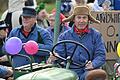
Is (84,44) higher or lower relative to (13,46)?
lower

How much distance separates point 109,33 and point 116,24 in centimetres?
24

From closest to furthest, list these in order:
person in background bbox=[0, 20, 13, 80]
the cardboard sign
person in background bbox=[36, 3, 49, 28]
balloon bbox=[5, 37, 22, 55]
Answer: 1. balloon bbox=[5, 37, 22, 55]
2. person in background bbox=[0, 20, 13, 80]
3. the cardboard sign
4. person in background bbox=[36, 3, 49, 28]

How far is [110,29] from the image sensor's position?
38.3 ft

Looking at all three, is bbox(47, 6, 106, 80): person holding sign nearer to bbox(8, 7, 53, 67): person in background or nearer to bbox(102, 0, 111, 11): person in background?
bbox(8, 7, 53, 67): person in background

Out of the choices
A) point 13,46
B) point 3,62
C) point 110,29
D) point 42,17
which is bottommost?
point 3,62

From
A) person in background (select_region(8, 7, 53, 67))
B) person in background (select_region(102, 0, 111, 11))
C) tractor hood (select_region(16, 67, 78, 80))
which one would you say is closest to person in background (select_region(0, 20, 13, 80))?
person in background (select_region(8, 7, 53, 67))

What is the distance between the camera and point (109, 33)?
38.2ft

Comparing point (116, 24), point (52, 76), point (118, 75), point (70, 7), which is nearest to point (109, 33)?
point (116, 24)

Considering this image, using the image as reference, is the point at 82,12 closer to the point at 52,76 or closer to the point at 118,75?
the point at 118,75

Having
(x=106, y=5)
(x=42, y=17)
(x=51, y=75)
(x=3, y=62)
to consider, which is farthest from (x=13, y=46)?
(x=106, y=5)

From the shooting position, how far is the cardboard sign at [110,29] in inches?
456

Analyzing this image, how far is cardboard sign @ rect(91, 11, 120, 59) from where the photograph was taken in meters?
11.6

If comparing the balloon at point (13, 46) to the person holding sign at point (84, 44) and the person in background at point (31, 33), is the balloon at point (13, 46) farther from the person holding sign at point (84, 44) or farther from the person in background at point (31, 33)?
the person in background at point (31, 33)

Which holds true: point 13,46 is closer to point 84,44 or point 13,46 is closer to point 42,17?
point 84,44
